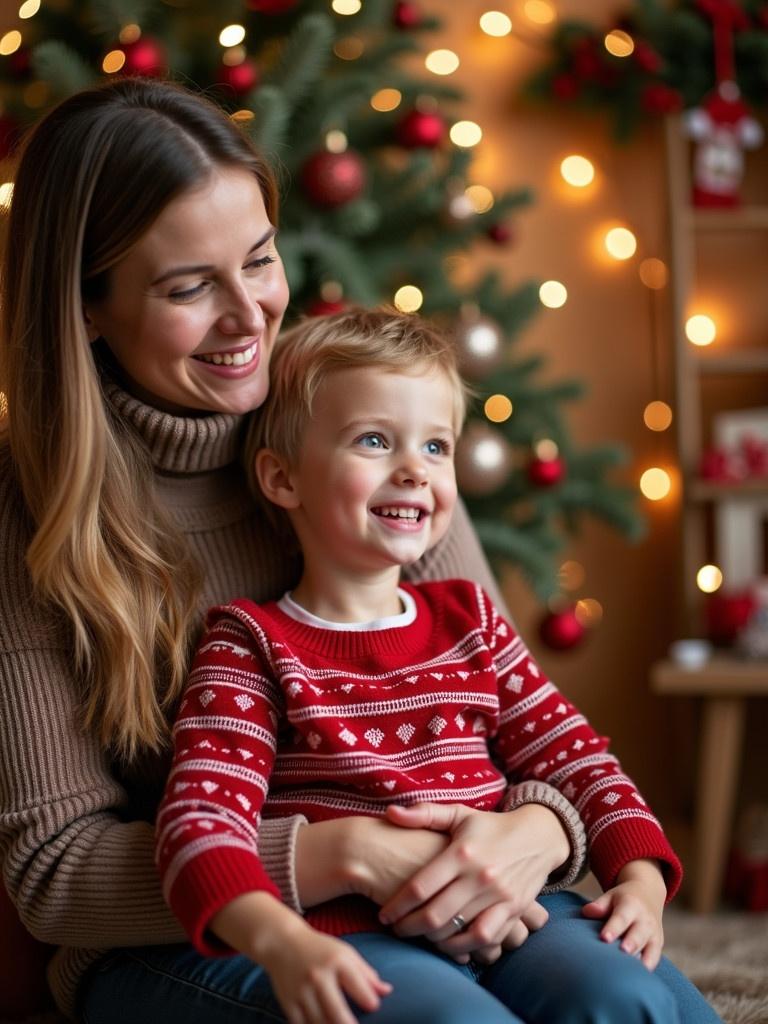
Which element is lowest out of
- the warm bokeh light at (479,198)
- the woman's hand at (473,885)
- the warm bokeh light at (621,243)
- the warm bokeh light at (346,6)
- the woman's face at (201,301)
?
the woman's hand at (473,885)

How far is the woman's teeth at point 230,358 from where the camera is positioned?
50.8 inches

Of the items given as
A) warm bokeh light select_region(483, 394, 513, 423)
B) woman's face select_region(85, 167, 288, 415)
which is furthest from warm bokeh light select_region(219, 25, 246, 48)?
woman's face select_region(85, 167, 288, 415)

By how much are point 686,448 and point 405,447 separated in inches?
60.6

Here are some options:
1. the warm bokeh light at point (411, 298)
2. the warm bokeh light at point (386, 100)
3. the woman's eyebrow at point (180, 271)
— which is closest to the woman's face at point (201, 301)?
the woman's eyebrow at point (180, 271)

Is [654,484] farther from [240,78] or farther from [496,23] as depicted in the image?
[240,78]

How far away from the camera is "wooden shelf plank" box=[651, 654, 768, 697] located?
2.37 metres

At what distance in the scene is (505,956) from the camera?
1.15 meters

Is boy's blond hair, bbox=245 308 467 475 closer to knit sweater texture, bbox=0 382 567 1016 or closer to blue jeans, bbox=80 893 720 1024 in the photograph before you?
knit sweater texture, bbox=0 382 567 1016

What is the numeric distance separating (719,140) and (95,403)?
76.1 inches

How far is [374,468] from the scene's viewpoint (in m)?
1.25

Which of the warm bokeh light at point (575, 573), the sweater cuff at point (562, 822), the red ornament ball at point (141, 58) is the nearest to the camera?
the sweater cuff at point (562, 822)

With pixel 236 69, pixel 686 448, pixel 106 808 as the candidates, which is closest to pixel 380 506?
pixel 106 808

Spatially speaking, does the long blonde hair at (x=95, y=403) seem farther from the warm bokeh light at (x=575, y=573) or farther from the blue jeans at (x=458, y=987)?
the warm bokeh light at (x=575, y=573)

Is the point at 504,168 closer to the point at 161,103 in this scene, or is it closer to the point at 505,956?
the point at 161,103
